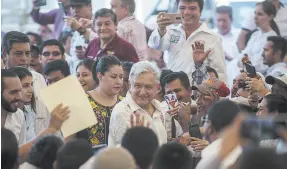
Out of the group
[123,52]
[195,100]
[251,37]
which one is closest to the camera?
[195,100]

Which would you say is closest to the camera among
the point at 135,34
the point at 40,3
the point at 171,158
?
the point at 171,158

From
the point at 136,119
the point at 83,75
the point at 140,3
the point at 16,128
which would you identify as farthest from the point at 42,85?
the point at 140,3

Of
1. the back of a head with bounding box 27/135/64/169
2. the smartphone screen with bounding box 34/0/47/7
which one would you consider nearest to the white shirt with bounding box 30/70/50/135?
the back of a head with bounding box 27/135/64/169

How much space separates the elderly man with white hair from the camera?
9.43 m

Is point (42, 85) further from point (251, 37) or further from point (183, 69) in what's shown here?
point (251, 37)

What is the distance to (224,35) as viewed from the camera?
15273mm

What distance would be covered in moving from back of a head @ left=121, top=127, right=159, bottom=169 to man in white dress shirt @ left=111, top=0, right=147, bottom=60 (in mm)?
5259

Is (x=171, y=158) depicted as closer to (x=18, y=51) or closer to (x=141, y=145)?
(x=141, y=145)

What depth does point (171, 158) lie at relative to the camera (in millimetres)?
6848

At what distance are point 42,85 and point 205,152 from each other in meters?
3.36

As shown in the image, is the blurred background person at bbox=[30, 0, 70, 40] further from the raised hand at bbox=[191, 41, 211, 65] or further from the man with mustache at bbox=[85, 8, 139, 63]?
the raised hand at bbox=[191, 41, 211, 65]

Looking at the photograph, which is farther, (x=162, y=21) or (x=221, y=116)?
(x=162, y=21)

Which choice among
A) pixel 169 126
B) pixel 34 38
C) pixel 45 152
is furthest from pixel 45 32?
pixel 45 152

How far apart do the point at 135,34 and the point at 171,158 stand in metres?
5.97
